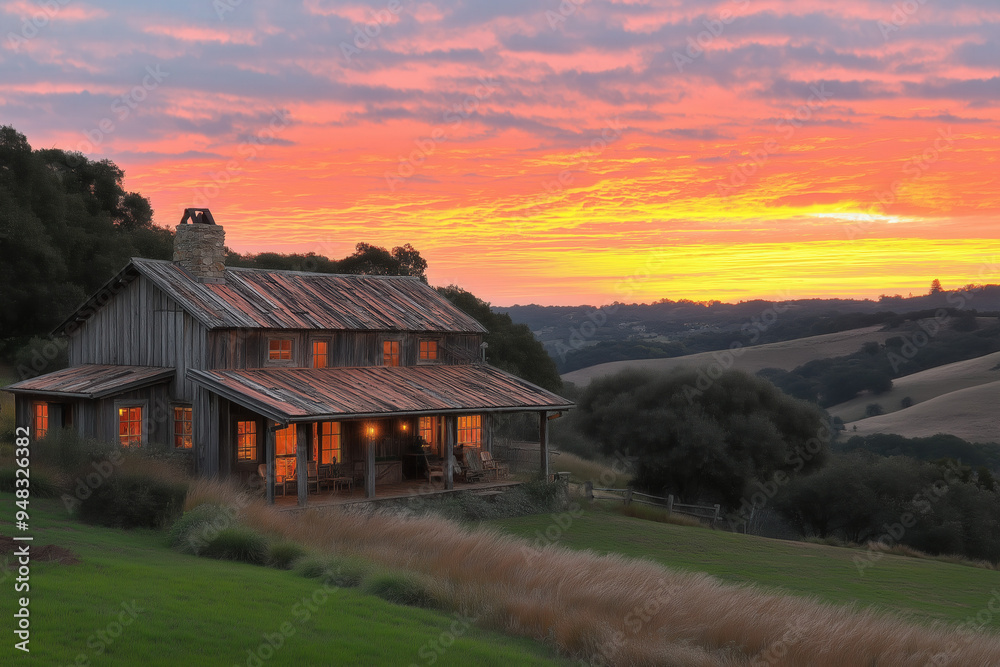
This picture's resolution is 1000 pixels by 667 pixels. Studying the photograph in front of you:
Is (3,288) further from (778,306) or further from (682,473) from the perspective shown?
(778,306)

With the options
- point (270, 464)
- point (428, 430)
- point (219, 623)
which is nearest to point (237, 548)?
point (219, 623)

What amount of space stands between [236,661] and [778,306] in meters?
144

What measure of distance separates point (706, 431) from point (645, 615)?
24.6 metres

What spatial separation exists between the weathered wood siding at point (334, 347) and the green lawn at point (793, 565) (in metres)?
6.14

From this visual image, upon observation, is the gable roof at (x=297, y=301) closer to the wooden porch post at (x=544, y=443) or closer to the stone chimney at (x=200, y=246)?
the stone chimney at (x=200, y=246)

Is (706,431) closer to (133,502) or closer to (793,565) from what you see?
(793,565)

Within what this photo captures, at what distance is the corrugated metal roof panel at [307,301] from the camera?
73.4 ft

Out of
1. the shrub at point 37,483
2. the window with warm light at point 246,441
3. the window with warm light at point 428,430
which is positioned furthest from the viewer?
the window with warm light at point 428,430

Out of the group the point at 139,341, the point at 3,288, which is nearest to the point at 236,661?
the point at 139,341

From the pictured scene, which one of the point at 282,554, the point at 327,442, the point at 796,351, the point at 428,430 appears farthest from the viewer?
the point at 796,351

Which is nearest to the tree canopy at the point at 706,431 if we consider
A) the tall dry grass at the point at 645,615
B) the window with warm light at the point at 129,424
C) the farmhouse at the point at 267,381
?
the farmhouse at the point at 267,381

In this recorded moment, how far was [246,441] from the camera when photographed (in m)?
21.6

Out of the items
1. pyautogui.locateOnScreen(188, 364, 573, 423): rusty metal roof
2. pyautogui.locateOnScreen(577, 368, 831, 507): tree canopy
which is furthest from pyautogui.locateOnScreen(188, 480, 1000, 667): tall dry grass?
pyautogui.locateOnScreen(577, 368, 831, 507): tree canopy

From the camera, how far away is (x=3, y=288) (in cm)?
3762
